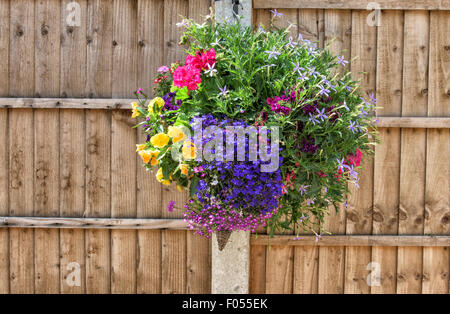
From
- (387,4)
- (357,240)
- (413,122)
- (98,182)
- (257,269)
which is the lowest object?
(257,269)

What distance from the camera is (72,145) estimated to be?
7.89 ft

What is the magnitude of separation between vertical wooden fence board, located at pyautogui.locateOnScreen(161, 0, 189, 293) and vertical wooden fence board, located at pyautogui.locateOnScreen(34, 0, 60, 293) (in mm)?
627

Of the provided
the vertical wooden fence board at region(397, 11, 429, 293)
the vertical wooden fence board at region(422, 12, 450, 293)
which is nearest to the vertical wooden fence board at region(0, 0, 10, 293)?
the vertical wooden fence board at region(397, 11, 429, 293)

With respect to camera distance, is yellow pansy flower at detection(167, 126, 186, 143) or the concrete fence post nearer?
yellow pansy flower at detection(167, 126, 186, 143)

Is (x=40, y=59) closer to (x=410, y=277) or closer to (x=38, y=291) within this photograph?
(x=38, y=291)

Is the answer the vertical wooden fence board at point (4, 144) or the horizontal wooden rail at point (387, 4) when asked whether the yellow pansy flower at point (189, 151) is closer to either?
the horizontal wooden rail at point (387, 4)

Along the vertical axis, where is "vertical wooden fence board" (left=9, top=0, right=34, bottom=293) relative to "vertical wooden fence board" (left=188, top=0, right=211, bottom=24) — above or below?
below

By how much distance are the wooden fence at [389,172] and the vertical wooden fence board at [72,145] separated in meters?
1.01

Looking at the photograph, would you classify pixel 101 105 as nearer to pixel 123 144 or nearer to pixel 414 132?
pixel 123 144

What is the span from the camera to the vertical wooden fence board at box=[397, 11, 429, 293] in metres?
2.35

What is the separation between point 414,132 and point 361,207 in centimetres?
52

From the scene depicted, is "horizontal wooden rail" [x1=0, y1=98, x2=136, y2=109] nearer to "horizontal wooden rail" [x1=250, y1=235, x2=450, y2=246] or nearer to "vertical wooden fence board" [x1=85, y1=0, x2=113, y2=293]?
"vertical wooden fence board" [x1=85, y1=0, x2=113, y2=293]

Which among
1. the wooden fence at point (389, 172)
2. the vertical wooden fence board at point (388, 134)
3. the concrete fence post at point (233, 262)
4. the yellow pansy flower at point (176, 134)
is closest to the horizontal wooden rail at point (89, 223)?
the concrete fence post at point (233, 262)

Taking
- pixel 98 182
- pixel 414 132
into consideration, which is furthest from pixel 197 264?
pixel 414 132
